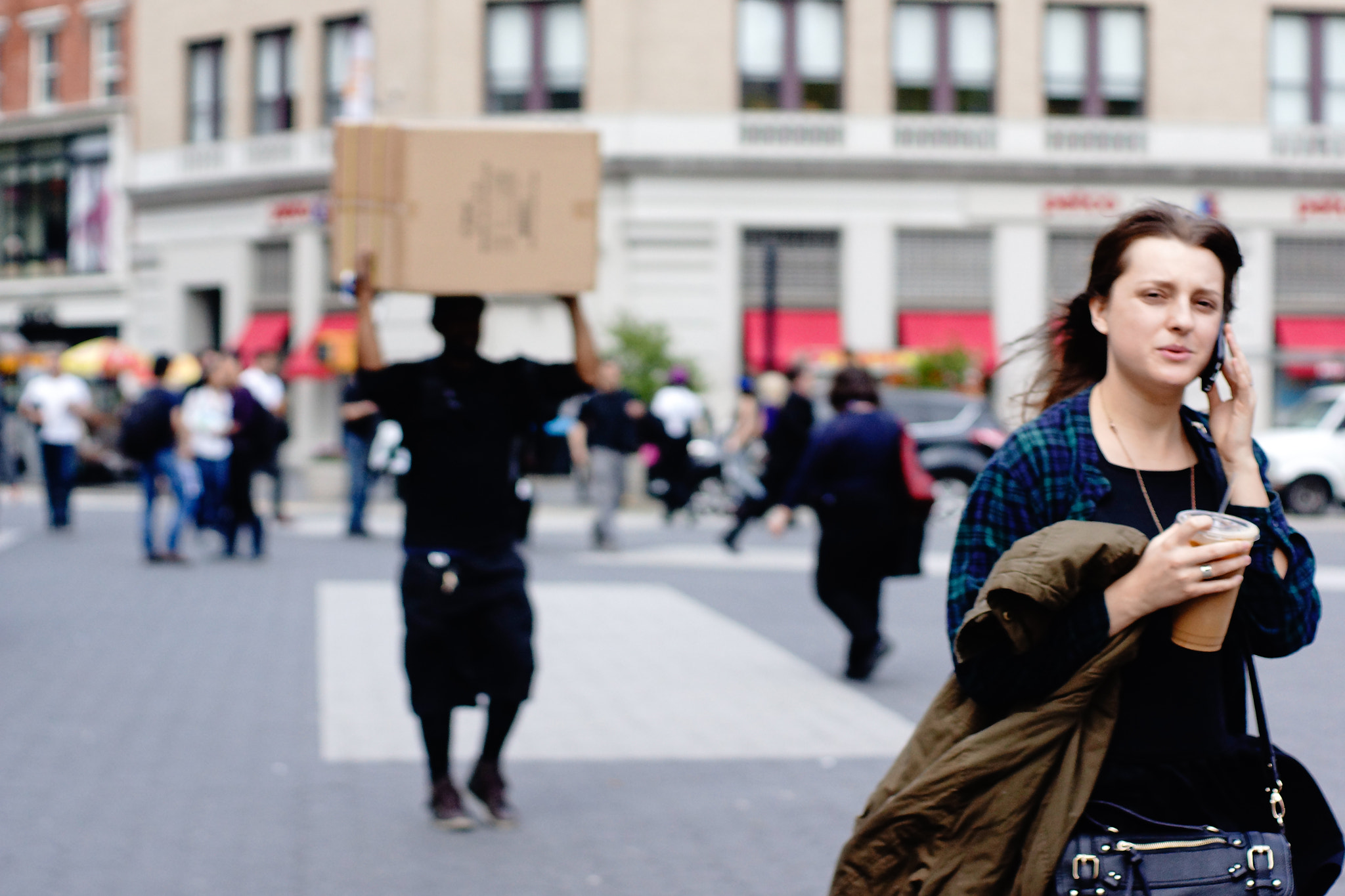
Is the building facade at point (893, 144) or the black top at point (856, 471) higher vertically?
the building facade at point (893, 144)

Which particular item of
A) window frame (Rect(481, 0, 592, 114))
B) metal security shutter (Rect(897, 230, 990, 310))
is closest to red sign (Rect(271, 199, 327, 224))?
window frame (Rect(481, 0, 592, 114))

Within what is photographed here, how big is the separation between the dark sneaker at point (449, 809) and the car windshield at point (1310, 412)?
19036 millimetres

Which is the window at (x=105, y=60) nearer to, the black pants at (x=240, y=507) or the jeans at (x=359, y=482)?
the jeans at (x=359, y=482)

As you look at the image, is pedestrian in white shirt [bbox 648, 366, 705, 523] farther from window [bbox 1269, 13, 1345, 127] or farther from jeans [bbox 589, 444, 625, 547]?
window [bbox 1269, 13, 1345, 127]

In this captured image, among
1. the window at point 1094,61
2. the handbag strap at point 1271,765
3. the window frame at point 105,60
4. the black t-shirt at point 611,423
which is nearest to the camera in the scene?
the handbag strap at point 1271,765

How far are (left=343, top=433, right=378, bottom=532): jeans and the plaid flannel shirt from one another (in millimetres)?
14345

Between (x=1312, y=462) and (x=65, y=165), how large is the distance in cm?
2968

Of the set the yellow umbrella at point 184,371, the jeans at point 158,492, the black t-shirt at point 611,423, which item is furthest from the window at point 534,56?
the jeans at point 158,492

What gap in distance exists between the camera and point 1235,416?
2.71 m

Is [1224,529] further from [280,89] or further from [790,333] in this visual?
[280,89]

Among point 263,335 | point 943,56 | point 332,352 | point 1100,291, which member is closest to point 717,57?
point 943,56


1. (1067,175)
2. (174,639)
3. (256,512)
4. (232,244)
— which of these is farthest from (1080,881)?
(232,244)

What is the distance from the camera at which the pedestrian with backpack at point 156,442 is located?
14336 mm

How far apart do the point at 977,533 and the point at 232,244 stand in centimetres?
3311
